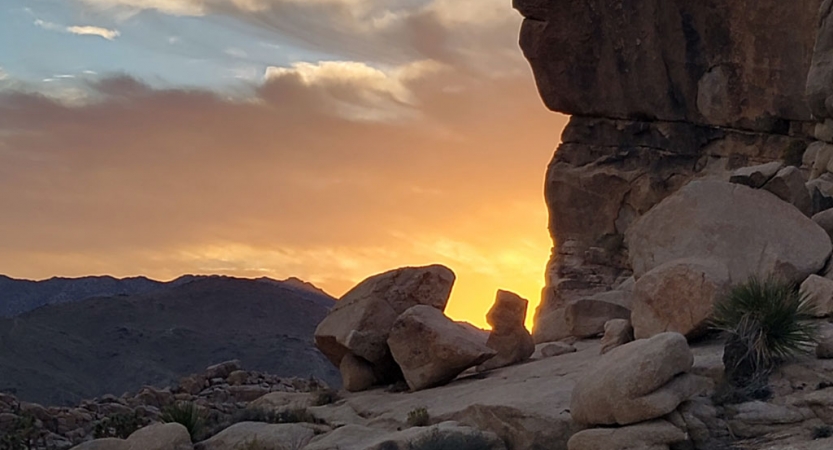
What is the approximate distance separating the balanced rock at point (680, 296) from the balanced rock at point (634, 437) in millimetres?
2818

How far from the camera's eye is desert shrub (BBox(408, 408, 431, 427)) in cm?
1352

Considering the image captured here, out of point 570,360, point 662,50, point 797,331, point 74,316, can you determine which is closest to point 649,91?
point 662,50

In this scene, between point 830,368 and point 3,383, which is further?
point 3,383

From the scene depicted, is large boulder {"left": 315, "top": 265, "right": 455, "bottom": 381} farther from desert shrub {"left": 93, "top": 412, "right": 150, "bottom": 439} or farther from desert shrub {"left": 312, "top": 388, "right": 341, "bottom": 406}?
desert shrub {"left": 93, "top": 412, "right": 150, "bottom": 439}

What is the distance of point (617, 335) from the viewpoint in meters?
14.8

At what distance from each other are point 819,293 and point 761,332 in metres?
1.89

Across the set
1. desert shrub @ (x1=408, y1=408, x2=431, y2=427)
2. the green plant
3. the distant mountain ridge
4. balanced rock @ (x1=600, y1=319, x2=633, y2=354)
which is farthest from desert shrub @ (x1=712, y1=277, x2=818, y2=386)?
the distant mountain ridge

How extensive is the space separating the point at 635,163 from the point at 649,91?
2329 millimetres

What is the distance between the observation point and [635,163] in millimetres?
33438

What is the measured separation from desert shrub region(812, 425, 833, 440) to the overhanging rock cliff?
69.8 ft

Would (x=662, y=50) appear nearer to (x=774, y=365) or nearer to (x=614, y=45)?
(x=614, y=45)

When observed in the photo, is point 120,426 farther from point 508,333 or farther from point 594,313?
point 594,313

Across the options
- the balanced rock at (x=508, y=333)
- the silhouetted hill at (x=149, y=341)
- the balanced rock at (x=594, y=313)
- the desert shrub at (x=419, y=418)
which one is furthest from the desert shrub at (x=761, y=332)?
the silhouetted hill at (x=149, y=341)

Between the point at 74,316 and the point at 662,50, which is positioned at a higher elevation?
the point at 662,50
